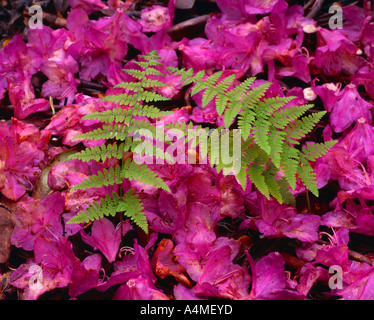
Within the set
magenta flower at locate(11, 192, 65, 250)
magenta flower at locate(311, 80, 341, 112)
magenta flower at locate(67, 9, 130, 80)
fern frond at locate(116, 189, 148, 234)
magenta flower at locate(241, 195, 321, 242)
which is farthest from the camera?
magenta flower at locate(67, 9, 130, 80)

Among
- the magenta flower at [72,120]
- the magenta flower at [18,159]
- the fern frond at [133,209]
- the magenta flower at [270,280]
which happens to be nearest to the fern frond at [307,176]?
the magenta flower at [270,280]

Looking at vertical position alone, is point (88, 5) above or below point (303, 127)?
above

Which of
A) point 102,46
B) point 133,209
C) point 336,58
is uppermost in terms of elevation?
point 102,46

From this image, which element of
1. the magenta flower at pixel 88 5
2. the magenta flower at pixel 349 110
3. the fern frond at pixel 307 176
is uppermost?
the magenta flower at pixel 88 5

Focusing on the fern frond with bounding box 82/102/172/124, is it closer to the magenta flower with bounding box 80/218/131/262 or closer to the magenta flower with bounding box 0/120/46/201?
the magenta flower with bounding box 80/218/131/262

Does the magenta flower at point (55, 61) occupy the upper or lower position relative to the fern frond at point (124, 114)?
upper

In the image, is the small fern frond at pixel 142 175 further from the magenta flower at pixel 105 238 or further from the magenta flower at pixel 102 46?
the magenta flower at pixel 102 46

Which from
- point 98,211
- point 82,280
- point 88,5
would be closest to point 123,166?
point 98,211

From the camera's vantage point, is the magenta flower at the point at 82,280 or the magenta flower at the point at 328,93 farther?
the magenta flower at the point at 328,93

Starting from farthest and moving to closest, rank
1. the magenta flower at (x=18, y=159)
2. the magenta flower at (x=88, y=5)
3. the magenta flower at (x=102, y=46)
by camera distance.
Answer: the magenta flower at (x=88, y=5)
the magenta flower at (x=102, y=46)
the magenta flower at (x=18, y=159)

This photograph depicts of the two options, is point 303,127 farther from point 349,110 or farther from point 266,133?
point 349,110

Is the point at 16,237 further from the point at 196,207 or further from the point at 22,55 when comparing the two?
the point at 22,55

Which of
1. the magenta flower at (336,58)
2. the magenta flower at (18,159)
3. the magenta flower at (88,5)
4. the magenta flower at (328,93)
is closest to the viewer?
the magenta flower at (18,159)

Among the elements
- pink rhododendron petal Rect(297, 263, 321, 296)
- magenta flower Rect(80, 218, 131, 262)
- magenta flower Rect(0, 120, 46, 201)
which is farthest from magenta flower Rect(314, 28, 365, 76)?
magenta flower Rect(0, 120, 46, 201)
